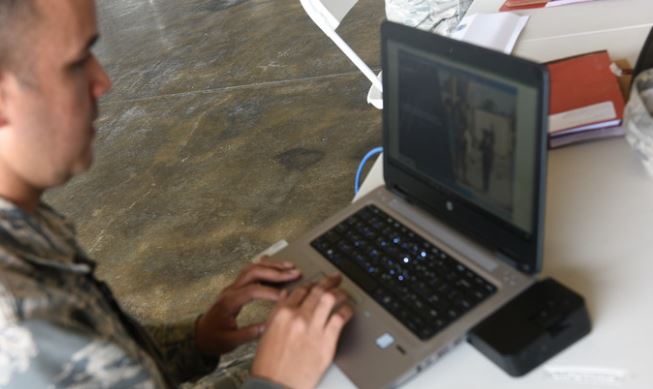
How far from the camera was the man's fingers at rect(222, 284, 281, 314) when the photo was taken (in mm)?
929

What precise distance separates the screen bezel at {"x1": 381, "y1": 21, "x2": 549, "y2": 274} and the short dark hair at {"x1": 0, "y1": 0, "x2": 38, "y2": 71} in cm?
44

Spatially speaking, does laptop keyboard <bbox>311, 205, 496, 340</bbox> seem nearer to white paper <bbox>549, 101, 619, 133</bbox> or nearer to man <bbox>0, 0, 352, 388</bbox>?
man <bbox>0, 0, 352, 388</bbox>

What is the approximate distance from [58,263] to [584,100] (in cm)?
83

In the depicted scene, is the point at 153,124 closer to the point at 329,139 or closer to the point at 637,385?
the point at 329,139

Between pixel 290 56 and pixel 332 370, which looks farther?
pixel 290 56

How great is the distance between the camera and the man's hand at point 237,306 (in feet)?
3.07

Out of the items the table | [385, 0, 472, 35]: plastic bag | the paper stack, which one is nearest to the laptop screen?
the table

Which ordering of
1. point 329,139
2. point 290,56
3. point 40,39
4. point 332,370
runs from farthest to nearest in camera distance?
point 290,56, point 329,139, point 332,370, point 40,39

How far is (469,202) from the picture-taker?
33.7 inches

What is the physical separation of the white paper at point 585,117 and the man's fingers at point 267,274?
1.54 ft

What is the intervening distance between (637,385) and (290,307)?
39 cm

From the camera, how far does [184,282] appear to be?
227cm

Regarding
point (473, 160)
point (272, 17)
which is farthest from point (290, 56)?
point (473, 160)

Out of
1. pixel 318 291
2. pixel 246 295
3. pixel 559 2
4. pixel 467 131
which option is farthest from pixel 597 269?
pixel 559 2
